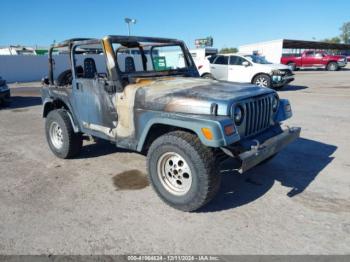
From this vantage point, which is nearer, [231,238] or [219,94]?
[231,238]

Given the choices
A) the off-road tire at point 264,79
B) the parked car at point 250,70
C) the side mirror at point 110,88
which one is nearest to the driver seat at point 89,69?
the side mirror at point 110,88

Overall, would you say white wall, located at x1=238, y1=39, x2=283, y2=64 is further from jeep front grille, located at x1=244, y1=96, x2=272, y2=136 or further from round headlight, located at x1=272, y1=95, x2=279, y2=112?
jeep front grille, located at x1=244, y1=96, x2=272, y2=136

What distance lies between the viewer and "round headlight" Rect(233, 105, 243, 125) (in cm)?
327

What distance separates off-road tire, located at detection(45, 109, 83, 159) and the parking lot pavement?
0.50 feet

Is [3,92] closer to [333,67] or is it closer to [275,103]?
[275,103]

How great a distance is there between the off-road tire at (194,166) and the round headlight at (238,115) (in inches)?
17.1

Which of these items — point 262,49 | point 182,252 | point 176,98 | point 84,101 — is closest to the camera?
point 182,252

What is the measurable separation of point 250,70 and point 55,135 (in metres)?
10.2

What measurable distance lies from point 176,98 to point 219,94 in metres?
0.48

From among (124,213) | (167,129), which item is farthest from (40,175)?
(167,129)

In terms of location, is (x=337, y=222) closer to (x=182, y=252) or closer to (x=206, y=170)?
(x=206, y=170)

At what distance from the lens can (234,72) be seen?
551 inches

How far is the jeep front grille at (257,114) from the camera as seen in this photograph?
11.4 feet

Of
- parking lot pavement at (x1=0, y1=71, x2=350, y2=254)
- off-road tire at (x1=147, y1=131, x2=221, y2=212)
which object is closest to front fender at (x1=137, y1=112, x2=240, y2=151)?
off-road tire at (x1=147, y1=131, x2=221, y2=212)
